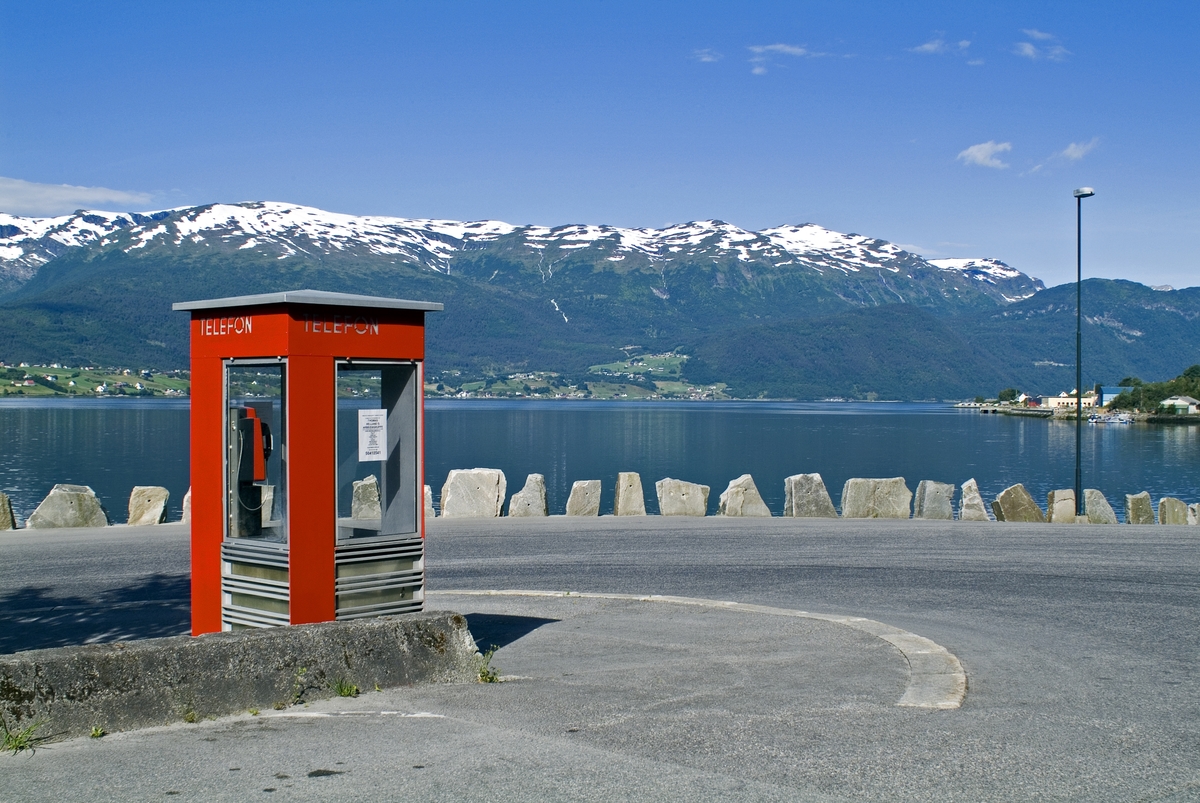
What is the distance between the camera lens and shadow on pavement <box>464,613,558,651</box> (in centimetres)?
1016

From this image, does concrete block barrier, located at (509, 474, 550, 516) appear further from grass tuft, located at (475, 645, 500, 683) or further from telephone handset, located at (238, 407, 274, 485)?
grass tuft, located at (475, 645, 500, 683)

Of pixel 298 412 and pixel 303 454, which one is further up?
pixel 298 412

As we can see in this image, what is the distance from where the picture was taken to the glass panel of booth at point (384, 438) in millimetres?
9023

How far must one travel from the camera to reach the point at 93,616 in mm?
11859

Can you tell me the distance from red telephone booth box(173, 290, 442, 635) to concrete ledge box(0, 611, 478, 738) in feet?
2.35

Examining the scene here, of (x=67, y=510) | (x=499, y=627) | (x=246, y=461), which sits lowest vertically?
(x=499, y=627)

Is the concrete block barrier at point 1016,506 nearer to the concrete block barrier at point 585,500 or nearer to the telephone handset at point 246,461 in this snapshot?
the concrete block barrier at point 585,500

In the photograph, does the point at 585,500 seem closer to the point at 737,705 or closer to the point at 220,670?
the point at 737,705

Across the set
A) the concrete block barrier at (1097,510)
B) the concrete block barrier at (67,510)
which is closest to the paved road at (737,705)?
the concrete block barrier at (67,510)

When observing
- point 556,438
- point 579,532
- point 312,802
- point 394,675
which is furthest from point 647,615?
point 556,438

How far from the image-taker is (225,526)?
8867 mm

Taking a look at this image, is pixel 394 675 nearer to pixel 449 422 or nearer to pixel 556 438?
pixel 556 438

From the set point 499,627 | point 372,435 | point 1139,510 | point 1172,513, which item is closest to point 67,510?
point 499,627

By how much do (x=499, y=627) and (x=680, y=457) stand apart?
7899 cm
